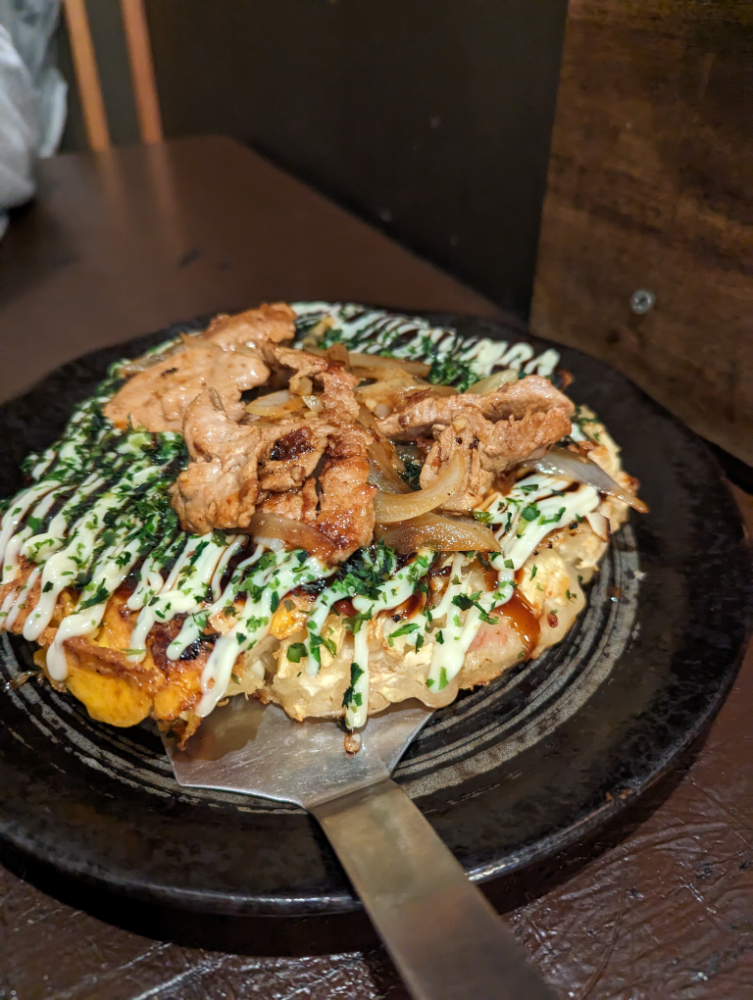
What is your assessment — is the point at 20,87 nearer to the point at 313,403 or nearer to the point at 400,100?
the point at 400,100

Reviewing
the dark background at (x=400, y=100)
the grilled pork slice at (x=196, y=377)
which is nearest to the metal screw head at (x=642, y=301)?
the dark background at (x=400, y=100)

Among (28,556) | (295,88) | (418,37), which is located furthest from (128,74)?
(28,556)

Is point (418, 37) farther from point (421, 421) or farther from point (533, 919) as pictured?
point (533, 919)

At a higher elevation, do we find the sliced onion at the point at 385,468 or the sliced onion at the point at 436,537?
the sliced onion at the point at 385,468

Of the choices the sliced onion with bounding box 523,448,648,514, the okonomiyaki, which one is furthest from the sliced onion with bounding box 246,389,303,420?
the sliced onion with bounding box 523,448,648,514

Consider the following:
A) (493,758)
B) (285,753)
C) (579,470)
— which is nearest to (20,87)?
(579,470)

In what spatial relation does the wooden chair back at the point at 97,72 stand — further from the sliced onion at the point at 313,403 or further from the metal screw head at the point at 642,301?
the sliced onion at the point at 313,403
